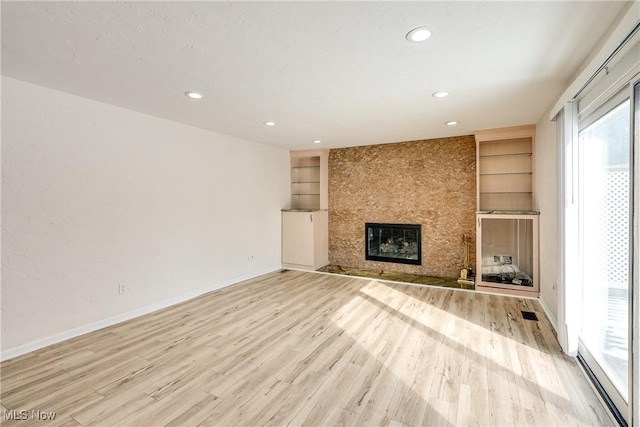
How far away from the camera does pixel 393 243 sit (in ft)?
18.4

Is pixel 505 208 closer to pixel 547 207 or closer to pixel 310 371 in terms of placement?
pixel 547 207

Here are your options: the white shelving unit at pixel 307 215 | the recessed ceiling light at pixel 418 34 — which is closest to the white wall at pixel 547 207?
the recessed ceiling light at pixel 418 34

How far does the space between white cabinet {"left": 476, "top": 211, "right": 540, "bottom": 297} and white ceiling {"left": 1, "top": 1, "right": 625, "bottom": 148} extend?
169 cm

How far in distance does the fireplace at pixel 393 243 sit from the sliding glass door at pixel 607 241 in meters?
2.87


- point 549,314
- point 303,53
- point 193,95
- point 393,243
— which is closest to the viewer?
point 303,53

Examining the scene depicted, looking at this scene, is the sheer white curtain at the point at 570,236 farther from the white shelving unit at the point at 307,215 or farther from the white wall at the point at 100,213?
the white wall at the point at 100,213

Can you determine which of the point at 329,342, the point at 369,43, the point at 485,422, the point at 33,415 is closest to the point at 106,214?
the point at 33,415

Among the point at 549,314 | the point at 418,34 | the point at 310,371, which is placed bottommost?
the point at 310,371

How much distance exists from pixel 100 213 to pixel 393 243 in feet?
15.0

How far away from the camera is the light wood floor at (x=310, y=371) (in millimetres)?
1843

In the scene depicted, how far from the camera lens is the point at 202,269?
4.28 m

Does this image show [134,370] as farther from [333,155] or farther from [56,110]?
[333,155]

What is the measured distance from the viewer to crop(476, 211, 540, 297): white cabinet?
407cm

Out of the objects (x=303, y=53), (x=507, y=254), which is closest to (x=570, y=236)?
(x=507, y=254)
